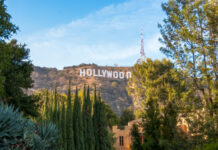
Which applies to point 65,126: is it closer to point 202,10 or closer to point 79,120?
point 79,120

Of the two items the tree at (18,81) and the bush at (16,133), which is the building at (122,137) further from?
the bush at (16,133)

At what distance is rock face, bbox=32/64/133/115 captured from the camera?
3645 inches

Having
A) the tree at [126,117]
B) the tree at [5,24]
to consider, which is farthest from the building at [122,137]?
the tree at [5,24]

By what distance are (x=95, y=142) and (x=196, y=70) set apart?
568 inches


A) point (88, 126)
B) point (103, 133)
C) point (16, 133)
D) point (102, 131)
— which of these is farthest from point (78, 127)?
point (16, 133)

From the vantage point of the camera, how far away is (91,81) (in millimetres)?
99250

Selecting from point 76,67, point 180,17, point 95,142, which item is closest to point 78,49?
point 95,142

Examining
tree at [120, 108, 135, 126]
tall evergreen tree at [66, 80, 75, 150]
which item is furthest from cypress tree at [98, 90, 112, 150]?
tree at [120, 108, 135, 126]

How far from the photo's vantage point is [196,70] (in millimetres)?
17531

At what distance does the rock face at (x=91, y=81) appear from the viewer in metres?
92.6

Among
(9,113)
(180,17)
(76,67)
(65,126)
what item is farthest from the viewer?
(76,67)

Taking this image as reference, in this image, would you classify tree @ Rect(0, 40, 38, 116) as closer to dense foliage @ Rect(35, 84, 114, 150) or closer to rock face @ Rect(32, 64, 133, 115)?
dense foliage @ Rect(35, 84, 114, 150)

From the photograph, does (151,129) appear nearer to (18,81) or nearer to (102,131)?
(18,81)

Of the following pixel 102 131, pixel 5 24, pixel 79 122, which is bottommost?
pixel 102 131
